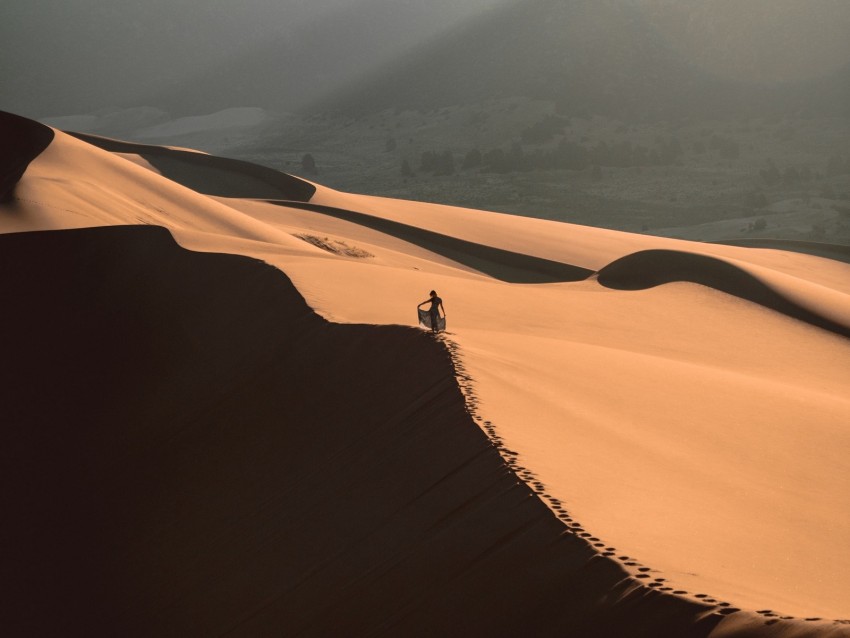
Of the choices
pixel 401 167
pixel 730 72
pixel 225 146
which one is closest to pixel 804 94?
pixel 730 72

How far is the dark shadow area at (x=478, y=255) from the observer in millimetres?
27984

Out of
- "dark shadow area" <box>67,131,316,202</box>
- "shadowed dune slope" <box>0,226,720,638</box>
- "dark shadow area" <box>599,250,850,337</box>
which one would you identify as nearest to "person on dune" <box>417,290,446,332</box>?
"shadowed dune slope" <box>0,226,720,638</box>

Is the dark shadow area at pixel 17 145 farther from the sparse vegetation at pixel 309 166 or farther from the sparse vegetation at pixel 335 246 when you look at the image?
the sparse vegetation at pixel 309 166

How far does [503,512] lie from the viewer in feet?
19.4

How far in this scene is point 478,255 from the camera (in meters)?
30.0

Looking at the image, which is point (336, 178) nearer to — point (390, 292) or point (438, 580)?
point (390, 292)

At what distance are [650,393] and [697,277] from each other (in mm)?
11766

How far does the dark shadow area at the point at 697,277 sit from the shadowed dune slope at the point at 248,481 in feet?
33.1

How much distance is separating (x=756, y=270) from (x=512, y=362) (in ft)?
42.7

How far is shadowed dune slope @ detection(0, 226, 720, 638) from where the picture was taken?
5477mm

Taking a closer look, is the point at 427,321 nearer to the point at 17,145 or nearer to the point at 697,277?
the point at 697,277

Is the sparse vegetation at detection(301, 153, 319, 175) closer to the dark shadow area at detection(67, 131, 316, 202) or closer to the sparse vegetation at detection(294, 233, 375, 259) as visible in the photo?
the dark shadow area at detection(67, 131, 316, 202)

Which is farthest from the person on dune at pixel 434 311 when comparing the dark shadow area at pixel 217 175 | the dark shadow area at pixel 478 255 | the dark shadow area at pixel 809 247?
the dark shadow area at pixel 809 247

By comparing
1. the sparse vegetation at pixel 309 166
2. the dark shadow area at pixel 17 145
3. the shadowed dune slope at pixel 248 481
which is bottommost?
the shadowed dune slope at pixel 248 481
